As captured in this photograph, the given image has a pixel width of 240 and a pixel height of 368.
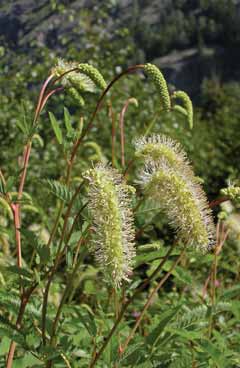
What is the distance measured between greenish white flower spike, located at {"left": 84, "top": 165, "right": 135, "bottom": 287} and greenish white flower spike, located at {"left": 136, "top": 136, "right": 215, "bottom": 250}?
0.41 ft

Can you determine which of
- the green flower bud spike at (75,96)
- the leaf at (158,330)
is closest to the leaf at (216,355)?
the leaf at (158,330)

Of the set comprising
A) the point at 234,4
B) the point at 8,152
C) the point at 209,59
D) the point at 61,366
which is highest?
the point at 61,366

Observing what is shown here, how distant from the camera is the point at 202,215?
1.36m

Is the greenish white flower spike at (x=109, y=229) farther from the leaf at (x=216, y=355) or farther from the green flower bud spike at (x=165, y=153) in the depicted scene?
the leaf at (x=216, y=355)

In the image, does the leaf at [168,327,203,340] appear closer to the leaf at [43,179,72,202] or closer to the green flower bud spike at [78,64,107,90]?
the leaf at [43,179,72,202]

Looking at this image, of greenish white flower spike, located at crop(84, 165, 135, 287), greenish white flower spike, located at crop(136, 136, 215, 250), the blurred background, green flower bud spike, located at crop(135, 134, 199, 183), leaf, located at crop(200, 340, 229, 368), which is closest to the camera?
greenish white flower spike, located at crop(84, 165, 135, 287)

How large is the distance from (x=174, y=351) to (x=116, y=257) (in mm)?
785

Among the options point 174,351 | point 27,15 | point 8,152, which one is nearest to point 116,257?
point 174,351

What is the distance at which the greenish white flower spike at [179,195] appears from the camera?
132 centimetres

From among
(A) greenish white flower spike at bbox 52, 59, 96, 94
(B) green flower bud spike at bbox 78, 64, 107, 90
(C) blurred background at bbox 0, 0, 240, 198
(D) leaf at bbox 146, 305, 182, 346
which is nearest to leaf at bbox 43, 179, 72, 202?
(B) green flower bud spike at bbox 78, 64, 107, 90

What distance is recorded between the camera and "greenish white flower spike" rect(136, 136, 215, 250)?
132 centimetres

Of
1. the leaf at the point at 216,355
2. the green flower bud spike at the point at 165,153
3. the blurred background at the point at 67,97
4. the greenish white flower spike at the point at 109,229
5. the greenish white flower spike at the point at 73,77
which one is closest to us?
the greenish white flower spike at the point at 109,229

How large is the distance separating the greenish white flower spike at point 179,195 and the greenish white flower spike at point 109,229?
0.41ft

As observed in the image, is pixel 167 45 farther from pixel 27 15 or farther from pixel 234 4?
pixel 27 15
